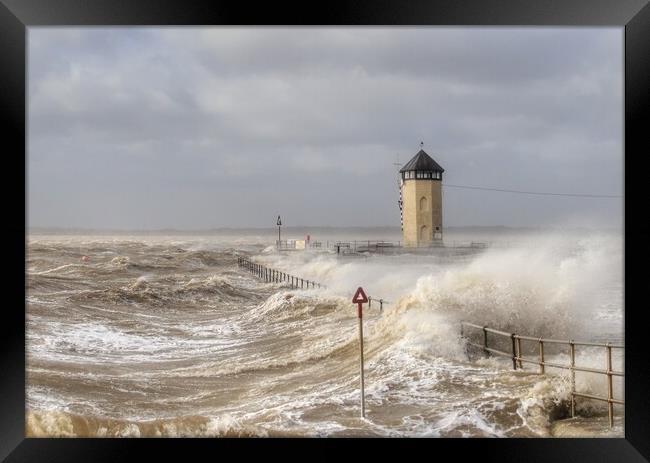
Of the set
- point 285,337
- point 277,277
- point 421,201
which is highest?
point 421,201

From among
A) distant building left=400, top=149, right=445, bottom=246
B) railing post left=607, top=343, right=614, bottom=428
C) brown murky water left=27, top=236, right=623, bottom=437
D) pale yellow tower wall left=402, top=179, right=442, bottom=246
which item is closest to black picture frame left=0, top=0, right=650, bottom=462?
railing post left=607, top=343, right=614, bottom=428

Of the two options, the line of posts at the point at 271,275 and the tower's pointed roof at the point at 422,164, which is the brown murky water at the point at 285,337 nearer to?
the line of posts at the point at 271,275

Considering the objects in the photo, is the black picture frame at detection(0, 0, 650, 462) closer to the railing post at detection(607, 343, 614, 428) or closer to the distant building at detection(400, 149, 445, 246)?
the railing post at detection(607, 343, 614, 428)

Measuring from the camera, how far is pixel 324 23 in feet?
12.4

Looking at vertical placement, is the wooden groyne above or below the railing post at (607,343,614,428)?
above

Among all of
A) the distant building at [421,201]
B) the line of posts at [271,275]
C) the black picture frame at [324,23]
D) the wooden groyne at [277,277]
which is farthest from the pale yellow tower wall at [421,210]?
the black picture frame at [324,23]

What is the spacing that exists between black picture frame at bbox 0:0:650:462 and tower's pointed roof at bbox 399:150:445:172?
2425 millimetres

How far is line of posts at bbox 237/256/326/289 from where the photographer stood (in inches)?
293

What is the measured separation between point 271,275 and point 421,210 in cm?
223

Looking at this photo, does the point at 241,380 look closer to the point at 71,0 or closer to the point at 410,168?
the point at 410,168

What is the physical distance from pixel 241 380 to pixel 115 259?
8.23ft

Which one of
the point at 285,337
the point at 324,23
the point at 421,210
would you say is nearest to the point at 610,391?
the point at 324,23

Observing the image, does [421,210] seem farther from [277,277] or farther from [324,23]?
[324,23]

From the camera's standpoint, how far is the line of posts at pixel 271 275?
24.4 feet
